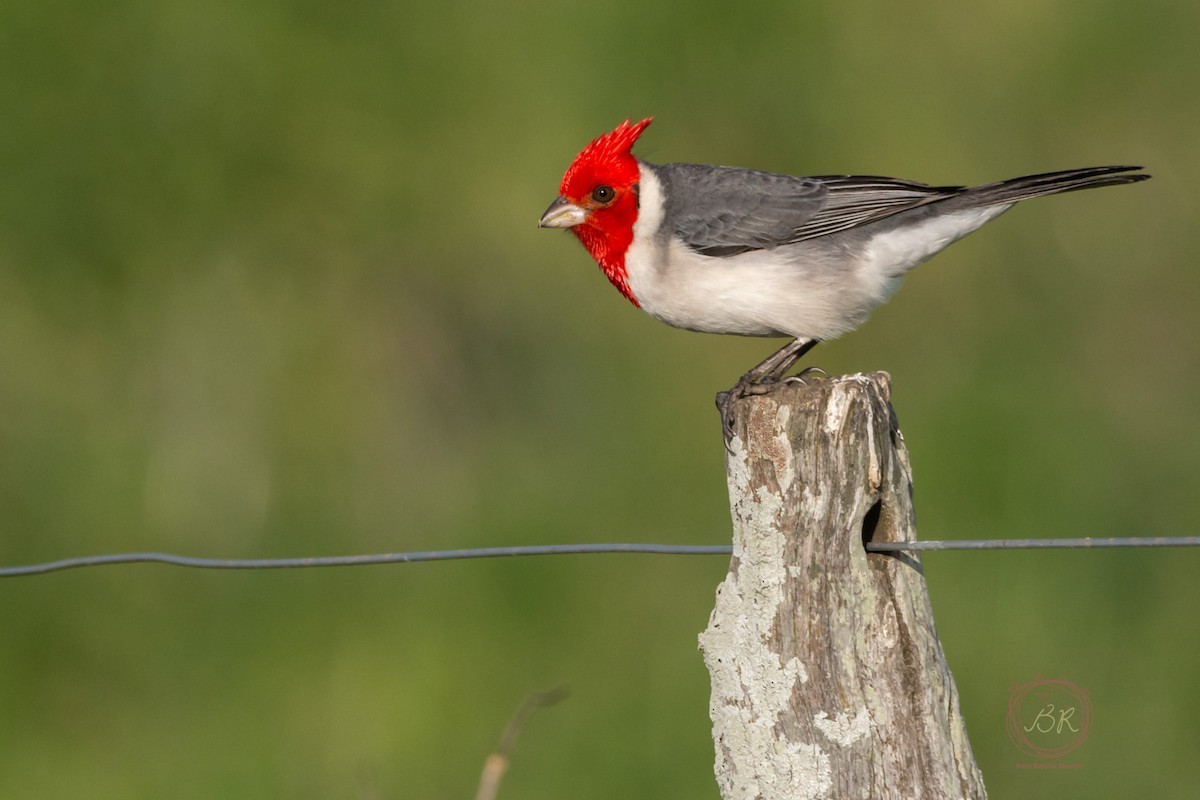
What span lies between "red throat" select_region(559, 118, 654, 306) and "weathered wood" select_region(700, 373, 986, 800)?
196cm

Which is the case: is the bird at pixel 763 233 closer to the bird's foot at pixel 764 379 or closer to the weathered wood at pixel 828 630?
the bird's foot at pixel 764 379

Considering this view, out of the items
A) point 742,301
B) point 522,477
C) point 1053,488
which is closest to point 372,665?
point 522,477

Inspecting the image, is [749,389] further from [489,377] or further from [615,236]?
[489,377]

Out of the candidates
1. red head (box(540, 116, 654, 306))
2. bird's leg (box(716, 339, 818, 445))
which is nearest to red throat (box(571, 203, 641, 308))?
red head (box(540, 116, 654, 306))

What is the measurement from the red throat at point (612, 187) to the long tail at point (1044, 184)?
113cm

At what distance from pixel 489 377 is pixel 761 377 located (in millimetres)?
3358

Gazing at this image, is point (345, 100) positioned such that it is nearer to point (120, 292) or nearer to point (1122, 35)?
point (120, 292)

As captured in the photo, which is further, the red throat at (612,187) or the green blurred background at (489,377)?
the green blurred background at (489,377)

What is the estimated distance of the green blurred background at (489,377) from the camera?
6.25 metres

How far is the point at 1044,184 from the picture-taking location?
4.81 metres

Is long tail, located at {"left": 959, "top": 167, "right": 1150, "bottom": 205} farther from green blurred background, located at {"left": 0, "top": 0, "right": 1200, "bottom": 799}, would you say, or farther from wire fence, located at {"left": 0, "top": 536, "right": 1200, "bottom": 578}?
green blurred background, located at {"left": 0, "top": 0, "right": 1200, "bottom": 799}

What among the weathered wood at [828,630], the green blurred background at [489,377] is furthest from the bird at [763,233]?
the green blurred background at [489,377]

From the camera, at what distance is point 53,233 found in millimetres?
7617

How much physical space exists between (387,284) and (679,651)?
264 centimetres
